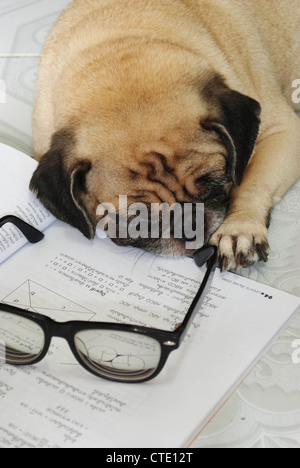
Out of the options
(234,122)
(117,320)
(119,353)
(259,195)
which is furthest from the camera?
(259,195)

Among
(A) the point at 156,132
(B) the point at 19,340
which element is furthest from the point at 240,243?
(B) the point at 19,340

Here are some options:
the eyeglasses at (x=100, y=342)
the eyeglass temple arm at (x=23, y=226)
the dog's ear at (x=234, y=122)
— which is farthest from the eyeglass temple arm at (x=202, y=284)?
the eyeglass temple arm at (x=23, y=226)

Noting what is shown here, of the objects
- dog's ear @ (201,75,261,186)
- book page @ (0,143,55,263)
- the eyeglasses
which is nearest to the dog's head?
dog's ear @ (201,75,261,186)

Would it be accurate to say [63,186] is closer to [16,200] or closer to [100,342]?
[16,200]

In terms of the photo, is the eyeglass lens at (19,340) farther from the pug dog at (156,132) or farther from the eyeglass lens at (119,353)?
the pug dog at (156,132)

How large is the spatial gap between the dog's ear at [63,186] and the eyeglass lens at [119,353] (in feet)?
1.07

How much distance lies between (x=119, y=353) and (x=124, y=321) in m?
0.11

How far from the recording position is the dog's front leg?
1303 millimetres

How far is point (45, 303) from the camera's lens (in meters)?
1.23

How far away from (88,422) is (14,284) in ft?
1.39

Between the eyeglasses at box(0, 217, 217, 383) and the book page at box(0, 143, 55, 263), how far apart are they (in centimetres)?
28

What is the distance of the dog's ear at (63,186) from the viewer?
131cm

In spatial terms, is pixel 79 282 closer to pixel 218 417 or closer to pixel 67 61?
pixel 218 417

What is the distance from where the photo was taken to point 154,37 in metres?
1.45
